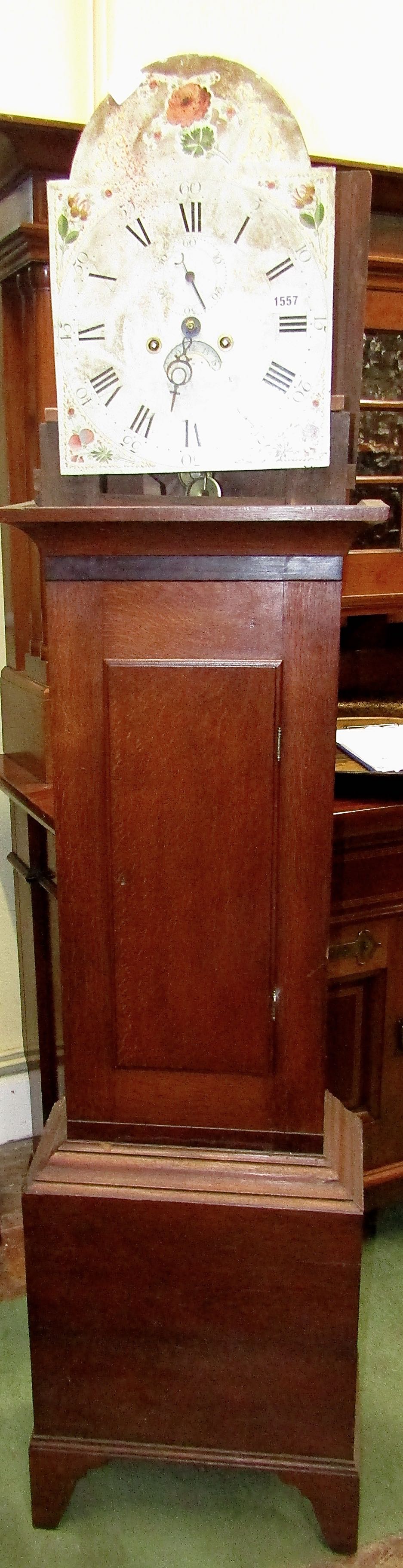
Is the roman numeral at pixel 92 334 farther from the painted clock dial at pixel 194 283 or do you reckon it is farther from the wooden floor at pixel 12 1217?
the wooden floor at pixel 12 1217

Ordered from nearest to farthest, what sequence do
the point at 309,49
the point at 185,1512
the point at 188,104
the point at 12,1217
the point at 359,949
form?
the point at 188,104 → the point at 185,1512 → the point at 359,949 → the point at 309,49 → the point at 12,1217

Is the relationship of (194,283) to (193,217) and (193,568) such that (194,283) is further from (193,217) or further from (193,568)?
(193,568)

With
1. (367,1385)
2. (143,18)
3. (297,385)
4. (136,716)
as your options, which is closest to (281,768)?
(136,716)

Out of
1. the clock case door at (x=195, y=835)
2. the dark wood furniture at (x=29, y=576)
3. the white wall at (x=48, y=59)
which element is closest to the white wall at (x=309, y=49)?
the white wall at (x=48, y=59)

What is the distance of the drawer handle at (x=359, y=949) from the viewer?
5.88 feet

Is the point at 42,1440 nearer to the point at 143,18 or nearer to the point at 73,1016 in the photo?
the point at 73,1016

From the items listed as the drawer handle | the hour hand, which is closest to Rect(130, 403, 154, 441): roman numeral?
the hour hand

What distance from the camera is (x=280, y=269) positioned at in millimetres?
1057

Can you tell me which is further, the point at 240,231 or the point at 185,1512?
the point at 185,1512

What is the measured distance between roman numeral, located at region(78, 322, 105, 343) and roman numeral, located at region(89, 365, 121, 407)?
3 cm

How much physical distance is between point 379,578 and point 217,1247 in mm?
1146

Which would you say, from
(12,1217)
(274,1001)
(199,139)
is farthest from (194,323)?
(12,1217)

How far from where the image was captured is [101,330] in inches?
42.8

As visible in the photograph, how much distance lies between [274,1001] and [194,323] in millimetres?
742
